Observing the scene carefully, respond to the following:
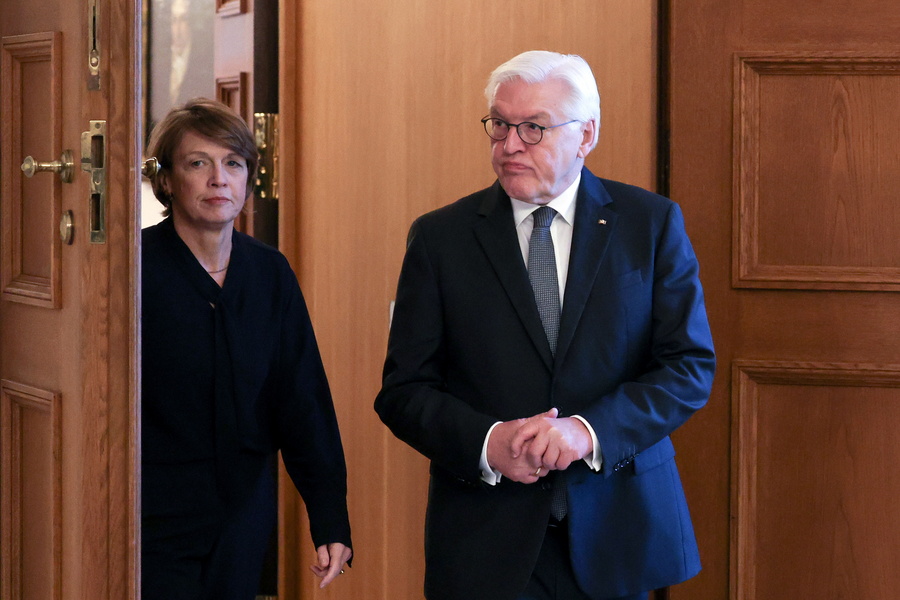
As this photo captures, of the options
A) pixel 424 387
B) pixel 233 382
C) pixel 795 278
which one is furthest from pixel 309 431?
pixel 795 278

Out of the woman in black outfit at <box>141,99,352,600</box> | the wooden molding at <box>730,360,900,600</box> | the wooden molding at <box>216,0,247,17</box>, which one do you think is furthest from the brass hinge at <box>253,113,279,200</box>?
the wooden molding at <box>730,360,900,600</box>

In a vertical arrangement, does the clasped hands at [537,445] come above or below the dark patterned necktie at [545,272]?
below

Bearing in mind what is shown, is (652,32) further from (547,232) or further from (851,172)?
(547,232)

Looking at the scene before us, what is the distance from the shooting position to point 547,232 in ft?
6.35

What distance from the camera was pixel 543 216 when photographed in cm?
194

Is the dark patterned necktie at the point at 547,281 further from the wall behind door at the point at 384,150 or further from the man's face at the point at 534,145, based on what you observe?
the wall behind door at the point at 384,150

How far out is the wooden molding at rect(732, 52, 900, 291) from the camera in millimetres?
2467

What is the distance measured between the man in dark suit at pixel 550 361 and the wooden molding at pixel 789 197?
2.03ft

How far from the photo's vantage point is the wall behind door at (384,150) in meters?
2.65

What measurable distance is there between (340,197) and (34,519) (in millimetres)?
1226

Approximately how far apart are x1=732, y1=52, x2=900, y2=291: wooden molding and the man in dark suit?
24.4 inches

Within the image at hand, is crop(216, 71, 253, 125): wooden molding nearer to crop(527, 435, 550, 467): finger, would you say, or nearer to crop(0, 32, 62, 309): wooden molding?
crop(0, 32, 62, 309): wooden molding

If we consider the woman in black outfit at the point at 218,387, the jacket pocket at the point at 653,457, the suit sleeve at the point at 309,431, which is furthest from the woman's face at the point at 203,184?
the jacket pocket at the point at 653,457

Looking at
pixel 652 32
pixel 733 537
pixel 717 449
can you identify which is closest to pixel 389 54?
pixel 652 32
